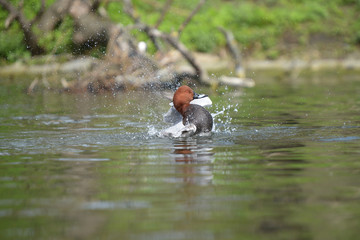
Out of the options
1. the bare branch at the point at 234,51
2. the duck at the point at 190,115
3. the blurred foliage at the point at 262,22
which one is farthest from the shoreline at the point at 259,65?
the duck at the point at 190,115

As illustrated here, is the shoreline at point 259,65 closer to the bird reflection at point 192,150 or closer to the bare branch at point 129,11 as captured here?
the bare branch at point 129,11

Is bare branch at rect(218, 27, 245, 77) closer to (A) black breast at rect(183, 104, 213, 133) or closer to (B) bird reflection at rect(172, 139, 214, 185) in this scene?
(A) black breast at rect(183, 104, 213, 133)

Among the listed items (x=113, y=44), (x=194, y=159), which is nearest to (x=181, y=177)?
(x=194, y=159)

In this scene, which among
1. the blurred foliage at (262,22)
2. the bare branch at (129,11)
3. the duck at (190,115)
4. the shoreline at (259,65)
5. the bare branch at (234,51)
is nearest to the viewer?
the duck at (190,115)

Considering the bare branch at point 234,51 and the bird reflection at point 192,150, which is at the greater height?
the bare branch at point 234,51

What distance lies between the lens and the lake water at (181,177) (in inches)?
144

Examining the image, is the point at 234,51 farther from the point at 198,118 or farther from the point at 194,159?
the point at 194,159

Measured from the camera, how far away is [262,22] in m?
24.1

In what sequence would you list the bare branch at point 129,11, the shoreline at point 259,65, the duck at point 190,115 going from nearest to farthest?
the duck at point 190,115
the bare branch at point 129,11
the shoreline at point 259,65

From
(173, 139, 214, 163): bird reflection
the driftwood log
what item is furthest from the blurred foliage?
(173, 139, 214, 163): bird reflection

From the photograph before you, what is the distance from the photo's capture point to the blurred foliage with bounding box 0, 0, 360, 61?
74.7 feet

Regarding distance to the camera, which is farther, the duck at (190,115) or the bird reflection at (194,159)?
the duck at (190,115)

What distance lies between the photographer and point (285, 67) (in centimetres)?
2275

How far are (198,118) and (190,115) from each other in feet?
0.36
